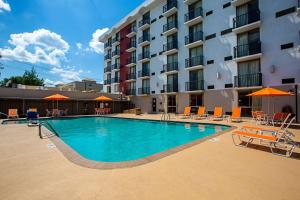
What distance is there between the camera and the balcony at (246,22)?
14.9m

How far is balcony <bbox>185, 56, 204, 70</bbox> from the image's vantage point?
1902 centimetres

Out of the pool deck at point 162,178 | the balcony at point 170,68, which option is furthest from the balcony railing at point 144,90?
the pool deck at point 162,178

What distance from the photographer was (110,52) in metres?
35.5

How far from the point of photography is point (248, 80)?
50.4 ft

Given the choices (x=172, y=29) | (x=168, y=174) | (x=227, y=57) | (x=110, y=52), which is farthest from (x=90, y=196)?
(x=110, y=52)

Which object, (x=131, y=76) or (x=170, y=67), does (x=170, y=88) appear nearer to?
(x=170, y=67)

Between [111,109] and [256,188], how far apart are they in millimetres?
24068

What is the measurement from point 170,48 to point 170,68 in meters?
2.64

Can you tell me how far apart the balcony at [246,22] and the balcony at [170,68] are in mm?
7826

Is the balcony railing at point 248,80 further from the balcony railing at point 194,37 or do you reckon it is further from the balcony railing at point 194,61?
the balcony railing at point 194,37

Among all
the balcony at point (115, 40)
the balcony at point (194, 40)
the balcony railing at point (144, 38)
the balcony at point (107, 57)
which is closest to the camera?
the balcony at point (194, 40)

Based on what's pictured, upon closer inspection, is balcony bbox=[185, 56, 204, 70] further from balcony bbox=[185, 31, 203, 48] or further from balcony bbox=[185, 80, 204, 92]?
balcony bbox=[185, 80, 204, 92]

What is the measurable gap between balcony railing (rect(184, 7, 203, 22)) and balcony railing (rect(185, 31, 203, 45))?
1.97m

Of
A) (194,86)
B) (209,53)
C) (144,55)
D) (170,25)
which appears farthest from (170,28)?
(194,86)
